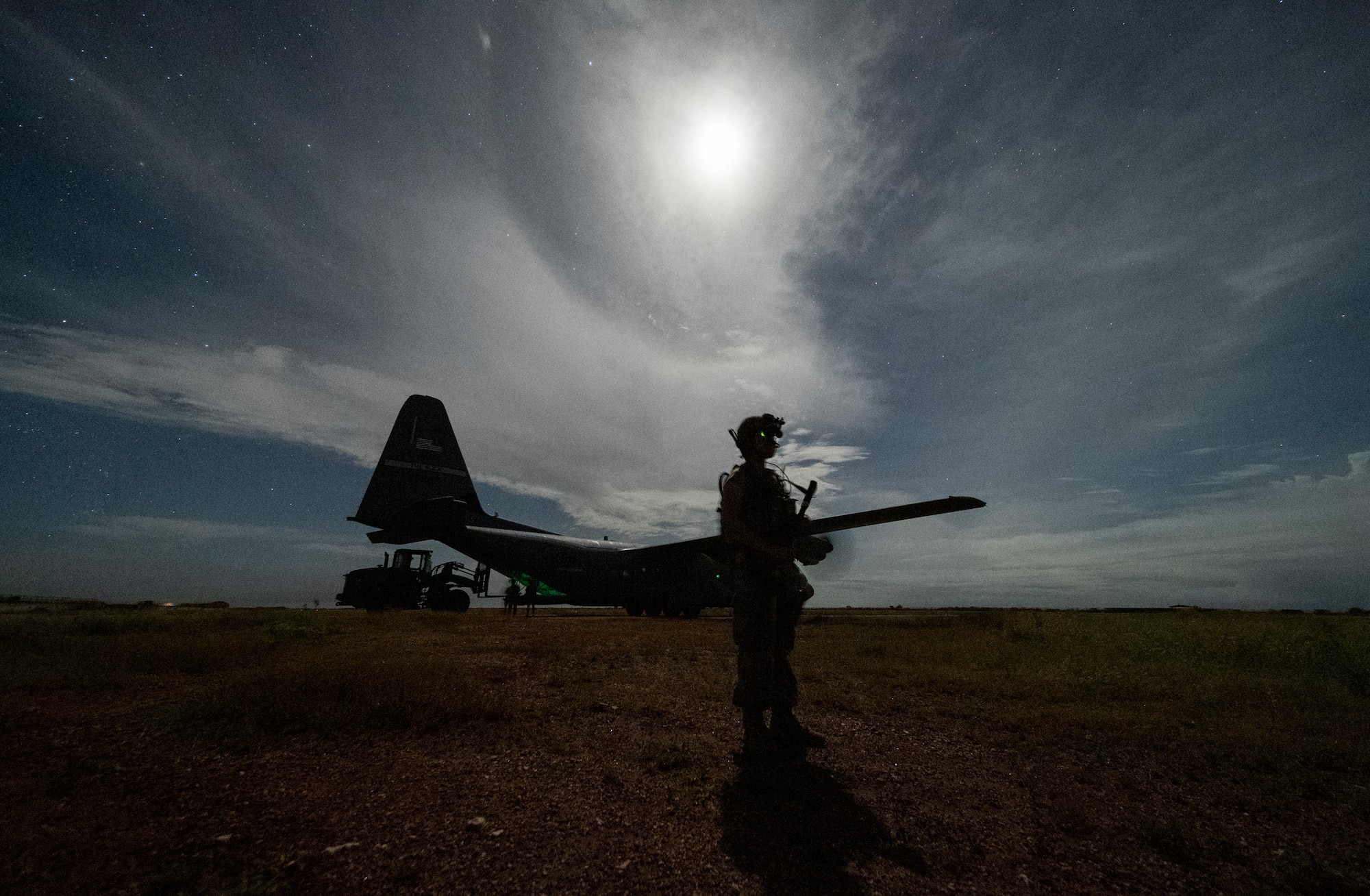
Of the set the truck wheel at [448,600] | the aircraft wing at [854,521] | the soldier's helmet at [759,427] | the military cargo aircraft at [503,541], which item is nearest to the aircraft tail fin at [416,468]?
the military cargo aircraft at [503,541]

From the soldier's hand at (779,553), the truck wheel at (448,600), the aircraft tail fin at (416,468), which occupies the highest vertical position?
the aircraft tail fin at (416,468)

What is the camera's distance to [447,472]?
21875 millimetres

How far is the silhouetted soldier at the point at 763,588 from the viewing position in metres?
4.28

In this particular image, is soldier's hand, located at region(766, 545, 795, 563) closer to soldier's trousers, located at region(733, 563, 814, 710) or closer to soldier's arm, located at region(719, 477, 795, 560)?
soldier's arm, located at region(719, 477, 795, 560)

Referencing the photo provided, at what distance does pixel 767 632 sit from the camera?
14.5ft

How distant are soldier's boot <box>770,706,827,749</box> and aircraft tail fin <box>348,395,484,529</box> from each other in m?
19.6

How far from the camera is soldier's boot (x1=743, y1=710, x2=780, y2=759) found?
4027 millimetres

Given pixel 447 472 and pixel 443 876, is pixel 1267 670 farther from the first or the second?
pixel 447 472

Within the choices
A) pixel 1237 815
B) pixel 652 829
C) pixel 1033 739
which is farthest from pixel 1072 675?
pixel 652 829

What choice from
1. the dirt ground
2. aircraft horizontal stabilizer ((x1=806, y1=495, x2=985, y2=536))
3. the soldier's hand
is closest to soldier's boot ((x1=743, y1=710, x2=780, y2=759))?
the dirt ground

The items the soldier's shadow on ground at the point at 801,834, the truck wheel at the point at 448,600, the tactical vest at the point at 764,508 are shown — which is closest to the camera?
the soldier's shadow on ground at the point at 801,834

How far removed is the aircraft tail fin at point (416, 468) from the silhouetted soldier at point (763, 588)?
63.4ft

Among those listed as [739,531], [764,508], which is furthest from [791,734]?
[764,508]

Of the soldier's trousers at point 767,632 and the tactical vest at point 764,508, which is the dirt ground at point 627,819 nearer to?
the soldier's trousers at point 767,632
